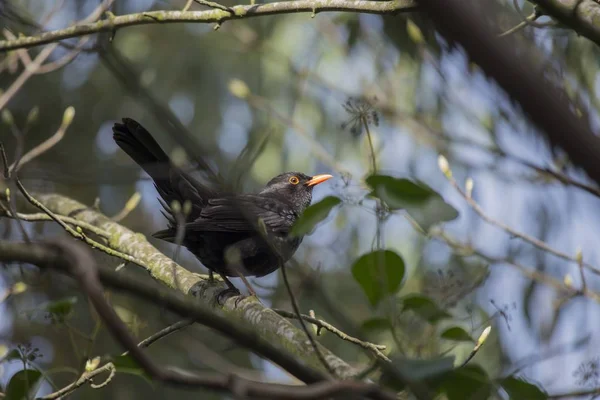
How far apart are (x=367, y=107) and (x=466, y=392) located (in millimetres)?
1859

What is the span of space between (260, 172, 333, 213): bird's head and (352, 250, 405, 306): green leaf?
4670mm

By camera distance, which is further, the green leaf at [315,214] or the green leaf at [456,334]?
the green leaf at [456,334]

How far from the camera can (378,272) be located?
2180 millimetres

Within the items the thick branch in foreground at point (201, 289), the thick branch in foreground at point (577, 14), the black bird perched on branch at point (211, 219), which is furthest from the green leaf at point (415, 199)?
the black bird perched on branch at point (211, 219)

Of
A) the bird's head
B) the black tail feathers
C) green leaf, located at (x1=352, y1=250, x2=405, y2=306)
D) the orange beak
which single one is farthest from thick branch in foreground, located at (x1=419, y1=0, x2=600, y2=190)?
the orange beak

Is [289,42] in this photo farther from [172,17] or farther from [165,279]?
[165,279]

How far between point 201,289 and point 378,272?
2.97 metres

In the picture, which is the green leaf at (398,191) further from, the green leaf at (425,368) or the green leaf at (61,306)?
the green leaf at (61,306)

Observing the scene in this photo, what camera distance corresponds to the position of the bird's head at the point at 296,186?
6918 mm

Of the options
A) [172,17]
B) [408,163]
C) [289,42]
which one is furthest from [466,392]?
[289,42]

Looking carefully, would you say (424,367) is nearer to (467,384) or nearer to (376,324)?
(467,384)

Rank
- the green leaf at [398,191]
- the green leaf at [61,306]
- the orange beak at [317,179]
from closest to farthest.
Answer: the green leaf at [398,191]
the green leaf at [61,306]
the orange beak at [317,179]

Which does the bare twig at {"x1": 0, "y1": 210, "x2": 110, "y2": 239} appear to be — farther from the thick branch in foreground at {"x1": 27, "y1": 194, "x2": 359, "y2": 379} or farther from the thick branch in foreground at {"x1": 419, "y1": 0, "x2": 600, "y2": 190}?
the thick branch in foreground at {"x1": 419, "y1": 0, "x2": 600, "y2": 190}

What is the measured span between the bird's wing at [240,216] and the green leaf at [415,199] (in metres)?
3.03
